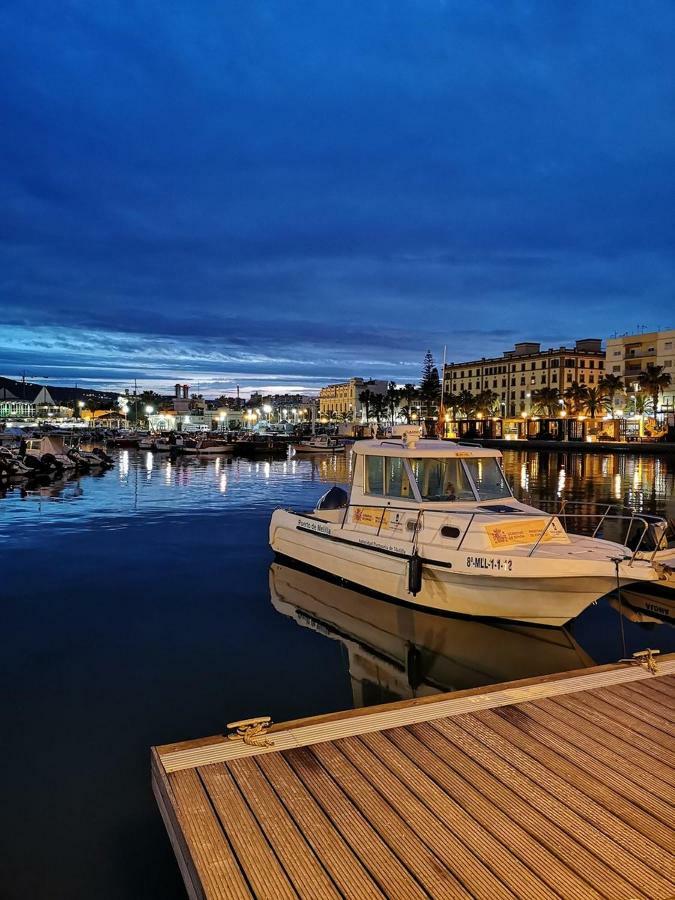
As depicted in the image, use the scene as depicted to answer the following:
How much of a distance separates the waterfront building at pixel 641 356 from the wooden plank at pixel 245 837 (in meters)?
104

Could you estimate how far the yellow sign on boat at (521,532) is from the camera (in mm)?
11859

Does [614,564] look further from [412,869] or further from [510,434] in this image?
[510,434]

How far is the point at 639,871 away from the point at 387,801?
187cm

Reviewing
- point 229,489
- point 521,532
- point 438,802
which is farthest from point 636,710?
point 229,489

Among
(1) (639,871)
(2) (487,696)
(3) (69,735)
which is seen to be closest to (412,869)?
(1) (639,871)

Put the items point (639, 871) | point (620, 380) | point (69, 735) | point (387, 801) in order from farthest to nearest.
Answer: point (620, 380), point (69, 735), point (387, 801), point (639, 871)

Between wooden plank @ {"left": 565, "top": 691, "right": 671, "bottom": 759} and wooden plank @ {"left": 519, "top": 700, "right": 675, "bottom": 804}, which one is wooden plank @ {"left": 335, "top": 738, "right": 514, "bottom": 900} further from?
wooden plank @ {"left": 565, "top": 691, "right": 671, "bottom": 759}

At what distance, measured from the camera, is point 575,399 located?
112312 mm

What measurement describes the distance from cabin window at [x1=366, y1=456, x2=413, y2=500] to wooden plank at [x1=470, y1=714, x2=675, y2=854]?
760cm

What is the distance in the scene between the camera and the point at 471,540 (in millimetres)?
11852

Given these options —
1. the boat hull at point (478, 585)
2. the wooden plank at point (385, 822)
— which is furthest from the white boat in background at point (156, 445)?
the wooden plank at point (385, 822)

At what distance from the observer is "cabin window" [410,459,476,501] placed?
13.6m

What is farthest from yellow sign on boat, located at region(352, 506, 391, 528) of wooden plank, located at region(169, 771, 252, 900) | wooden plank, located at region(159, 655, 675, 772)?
wooden plank, located at region(169, 771, 252, 900)

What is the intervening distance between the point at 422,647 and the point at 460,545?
2059mm
